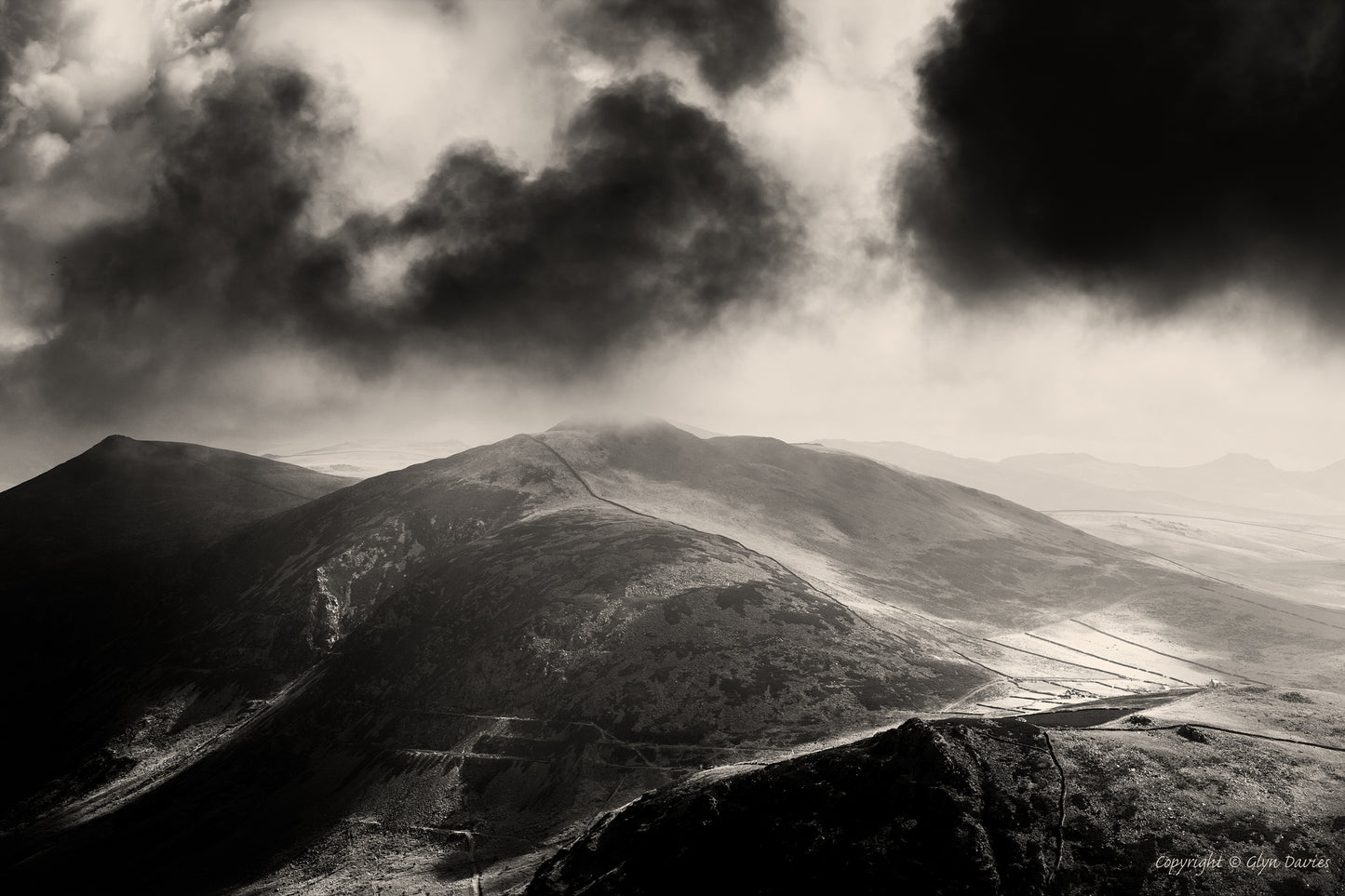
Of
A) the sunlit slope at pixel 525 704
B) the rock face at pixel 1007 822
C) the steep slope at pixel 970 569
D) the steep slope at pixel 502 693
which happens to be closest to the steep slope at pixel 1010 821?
the rock face at pixel 1007 822

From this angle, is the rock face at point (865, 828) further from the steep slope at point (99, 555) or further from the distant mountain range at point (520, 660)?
the steep slope at point (99, 555)

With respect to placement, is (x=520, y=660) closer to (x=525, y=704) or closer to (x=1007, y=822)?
(x=525, y=704)

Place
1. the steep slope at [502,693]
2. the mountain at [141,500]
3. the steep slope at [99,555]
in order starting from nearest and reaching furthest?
the steep slope at [502,693] → the steep slope at [99,555] → the mountain at [141,500]

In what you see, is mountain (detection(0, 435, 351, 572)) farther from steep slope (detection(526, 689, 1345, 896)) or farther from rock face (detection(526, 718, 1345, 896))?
rock face (detection(526, 718, 1345, 896))

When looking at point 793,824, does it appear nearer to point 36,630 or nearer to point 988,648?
point 988,648

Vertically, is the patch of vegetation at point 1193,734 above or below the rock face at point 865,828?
above

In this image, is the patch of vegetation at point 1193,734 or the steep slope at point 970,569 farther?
the steep slope at point 970,569

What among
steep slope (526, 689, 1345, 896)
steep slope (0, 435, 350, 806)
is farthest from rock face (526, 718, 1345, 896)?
steep slope (0, 435, 350, 806)
